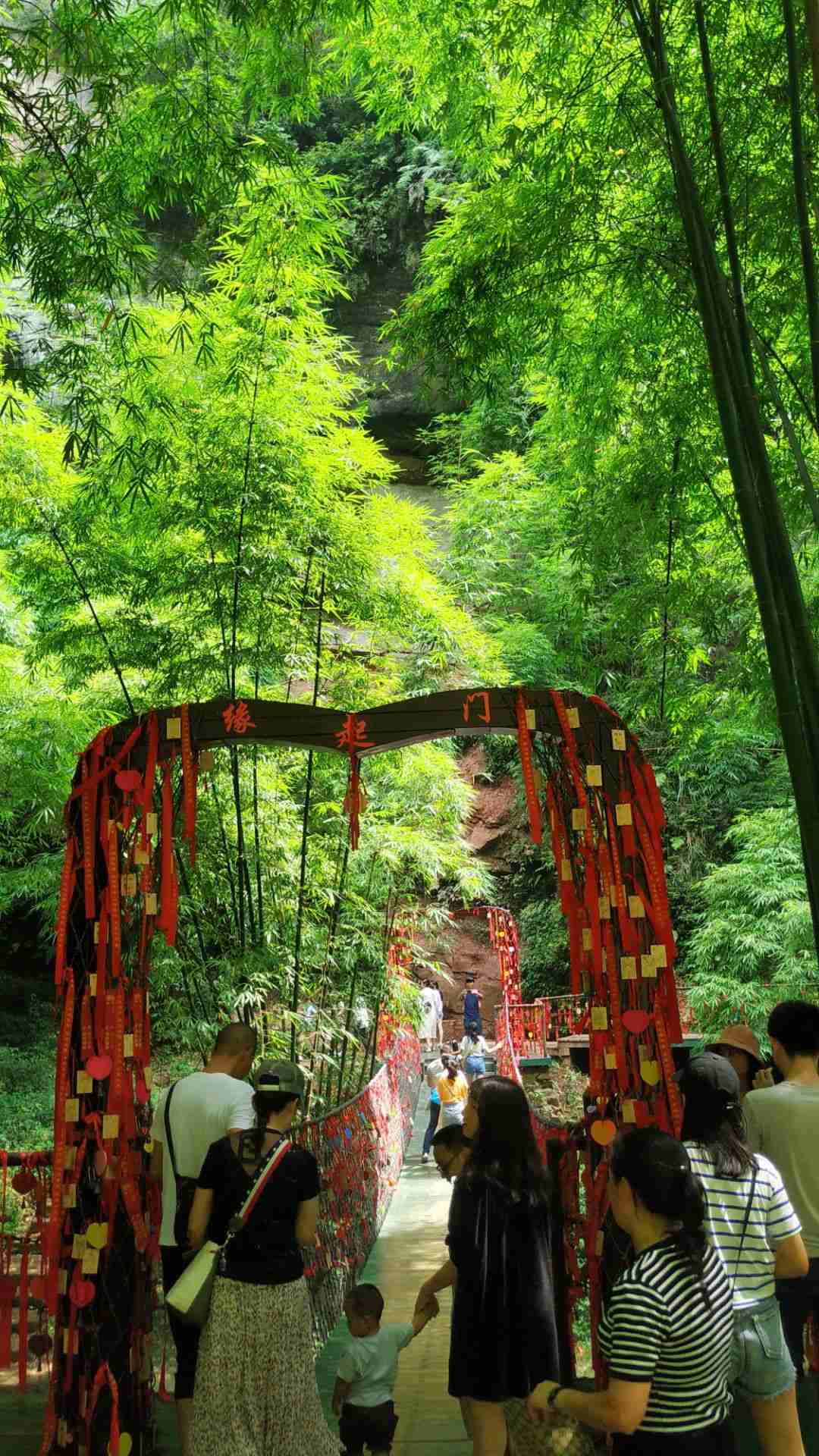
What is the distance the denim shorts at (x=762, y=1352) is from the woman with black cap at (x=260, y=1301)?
0.88m

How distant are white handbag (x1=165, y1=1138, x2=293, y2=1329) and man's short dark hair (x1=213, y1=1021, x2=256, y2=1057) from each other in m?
0.47

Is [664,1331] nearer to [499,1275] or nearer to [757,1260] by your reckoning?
[757,1260]

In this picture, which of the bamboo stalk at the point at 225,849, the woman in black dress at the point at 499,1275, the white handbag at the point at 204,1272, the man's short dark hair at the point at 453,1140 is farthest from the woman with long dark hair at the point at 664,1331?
the bamboo stalk at the point at 225,849

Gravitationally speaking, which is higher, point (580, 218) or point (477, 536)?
point (477, 536)

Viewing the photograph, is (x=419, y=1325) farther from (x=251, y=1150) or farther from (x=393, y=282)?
(x=393, y=282)

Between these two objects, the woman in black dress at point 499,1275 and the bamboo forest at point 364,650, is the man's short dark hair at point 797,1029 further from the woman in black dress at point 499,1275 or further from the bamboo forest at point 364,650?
the woman in black dress at point 499,1275

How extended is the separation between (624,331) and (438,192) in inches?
387

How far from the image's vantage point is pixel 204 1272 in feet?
8.00

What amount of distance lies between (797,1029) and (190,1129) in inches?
54.4

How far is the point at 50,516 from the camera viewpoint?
18.8 feet

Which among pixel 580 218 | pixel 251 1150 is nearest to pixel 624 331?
pixel 580 218

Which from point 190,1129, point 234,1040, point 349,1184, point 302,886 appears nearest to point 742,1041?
point 234,1040

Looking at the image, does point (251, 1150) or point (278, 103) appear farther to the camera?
point (278, 103)

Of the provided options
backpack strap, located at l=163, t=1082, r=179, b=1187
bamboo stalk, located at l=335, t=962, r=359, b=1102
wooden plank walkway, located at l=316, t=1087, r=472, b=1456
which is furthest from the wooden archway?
bamboo stalk, located at l=335, t=962, r=359, b=1102
